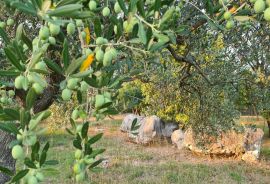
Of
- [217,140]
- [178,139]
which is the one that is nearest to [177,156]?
[178,139]

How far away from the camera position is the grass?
8.36 m

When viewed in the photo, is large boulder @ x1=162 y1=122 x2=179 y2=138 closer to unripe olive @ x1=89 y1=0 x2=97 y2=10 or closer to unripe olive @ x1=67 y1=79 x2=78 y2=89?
unripe olive @ x1=89 y1=0 x2=97 y2=10

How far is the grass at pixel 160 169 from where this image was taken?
8.36 meters

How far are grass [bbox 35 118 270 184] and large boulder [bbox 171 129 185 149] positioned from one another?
0.71 ft

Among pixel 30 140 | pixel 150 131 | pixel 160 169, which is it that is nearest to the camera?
pixel 30 140

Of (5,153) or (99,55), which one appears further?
(5,153)

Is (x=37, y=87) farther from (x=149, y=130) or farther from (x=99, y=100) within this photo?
(x=149, y=130)

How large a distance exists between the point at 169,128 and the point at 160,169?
4499 millimetres

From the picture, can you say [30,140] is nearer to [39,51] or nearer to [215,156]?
[39,51]

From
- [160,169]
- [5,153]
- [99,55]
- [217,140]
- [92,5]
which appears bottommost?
[160,169]

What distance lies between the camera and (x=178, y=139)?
1227 centimetres

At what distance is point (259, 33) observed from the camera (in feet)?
12.9

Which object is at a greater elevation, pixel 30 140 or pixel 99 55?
pixel 99 55

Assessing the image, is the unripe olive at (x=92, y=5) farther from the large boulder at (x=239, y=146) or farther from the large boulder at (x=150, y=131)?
the large boulder at (x=150, y=131)
